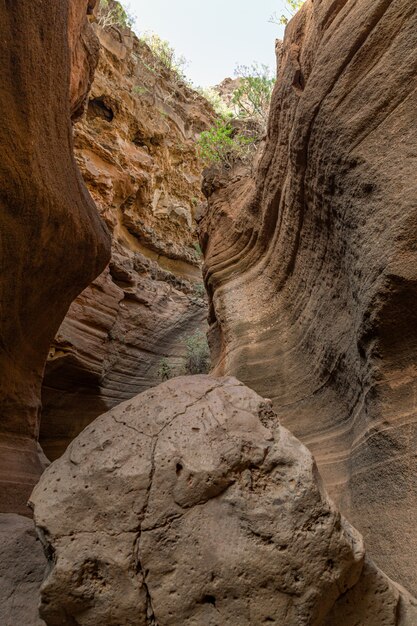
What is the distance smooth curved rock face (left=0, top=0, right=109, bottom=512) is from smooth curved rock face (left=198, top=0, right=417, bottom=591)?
7.42 ft

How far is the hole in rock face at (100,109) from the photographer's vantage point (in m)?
12.1

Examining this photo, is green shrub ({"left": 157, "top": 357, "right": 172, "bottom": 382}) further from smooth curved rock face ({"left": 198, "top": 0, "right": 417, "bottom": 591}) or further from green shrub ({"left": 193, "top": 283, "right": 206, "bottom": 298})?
smooth curved rock face ({"left": 198, "top": 0, "right": 417, "bottom": 591})

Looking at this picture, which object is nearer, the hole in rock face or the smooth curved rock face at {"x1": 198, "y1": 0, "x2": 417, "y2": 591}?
the smooth curved rock face at {"x1": 198, "y1": 0, "x2": 417, "y2": 591}

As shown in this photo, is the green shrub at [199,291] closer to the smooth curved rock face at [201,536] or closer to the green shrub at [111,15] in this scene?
the green shrub at [111,15]

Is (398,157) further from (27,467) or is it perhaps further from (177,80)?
(177,80)

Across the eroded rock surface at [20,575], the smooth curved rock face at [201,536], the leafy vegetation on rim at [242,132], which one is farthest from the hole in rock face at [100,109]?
the smooth curved rock face at [201,536]

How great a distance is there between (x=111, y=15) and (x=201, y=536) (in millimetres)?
15419

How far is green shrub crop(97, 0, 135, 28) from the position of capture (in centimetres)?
1267

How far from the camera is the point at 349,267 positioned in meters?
3.21

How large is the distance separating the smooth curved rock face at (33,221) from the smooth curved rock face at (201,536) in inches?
112

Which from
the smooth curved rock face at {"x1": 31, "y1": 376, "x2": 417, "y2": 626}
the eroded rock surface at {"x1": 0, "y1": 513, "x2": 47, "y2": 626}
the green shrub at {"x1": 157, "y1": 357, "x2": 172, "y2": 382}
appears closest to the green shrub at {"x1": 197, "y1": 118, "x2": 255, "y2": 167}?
the green shrub at {"x1": 157, "y1": 357, "x2": 172, "y2": 382}

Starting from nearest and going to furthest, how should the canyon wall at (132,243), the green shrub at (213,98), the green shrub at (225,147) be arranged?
1. the green shrub at (225,147)
2. the canyon wall at (132,243)
3. the green shrub at (213,98)

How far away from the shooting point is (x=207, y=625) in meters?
1.79

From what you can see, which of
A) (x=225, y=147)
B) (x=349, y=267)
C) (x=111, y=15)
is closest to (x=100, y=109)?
(x=111, y=15)
